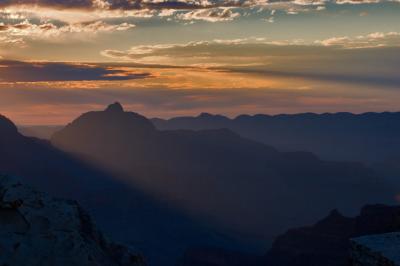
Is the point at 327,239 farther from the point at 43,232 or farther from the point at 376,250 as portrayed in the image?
the point at 43,232

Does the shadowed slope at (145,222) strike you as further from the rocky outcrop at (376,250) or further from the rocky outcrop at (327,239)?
the rocky outcrop at (376,250)

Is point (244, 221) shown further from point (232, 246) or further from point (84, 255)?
point (84, 255)

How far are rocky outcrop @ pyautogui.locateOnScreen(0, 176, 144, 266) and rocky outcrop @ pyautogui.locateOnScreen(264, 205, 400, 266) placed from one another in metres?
66.7

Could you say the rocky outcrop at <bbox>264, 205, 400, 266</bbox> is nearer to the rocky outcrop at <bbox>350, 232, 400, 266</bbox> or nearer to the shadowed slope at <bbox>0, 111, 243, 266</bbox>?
the shadowed slope at <bbox>0, 111, 243, 266</bbox>

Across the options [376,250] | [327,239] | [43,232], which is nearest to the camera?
[43,232]

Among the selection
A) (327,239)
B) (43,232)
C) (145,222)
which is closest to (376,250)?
(43,232)

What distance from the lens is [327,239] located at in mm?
93312

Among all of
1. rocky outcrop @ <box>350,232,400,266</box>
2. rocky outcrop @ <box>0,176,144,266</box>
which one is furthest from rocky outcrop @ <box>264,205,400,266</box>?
rocky outcrop @ <box>0,176,144,266</box>

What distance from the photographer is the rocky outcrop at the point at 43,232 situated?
1026 cm

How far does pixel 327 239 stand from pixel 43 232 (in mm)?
87984

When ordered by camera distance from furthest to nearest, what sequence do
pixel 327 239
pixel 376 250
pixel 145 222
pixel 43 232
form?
1. pixel 145 222
2. pixel 327 239
3. pixel 376 250
4. pixel 43 232

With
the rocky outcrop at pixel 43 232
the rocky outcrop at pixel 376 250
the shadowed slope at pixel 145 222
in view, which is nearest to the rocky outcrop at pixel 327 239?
the shadowed slope at pixel 145 222

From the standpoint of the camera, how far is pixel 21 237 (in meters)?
10.5

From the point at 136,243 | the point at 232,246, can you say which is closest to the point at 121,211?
the point at 136,243
